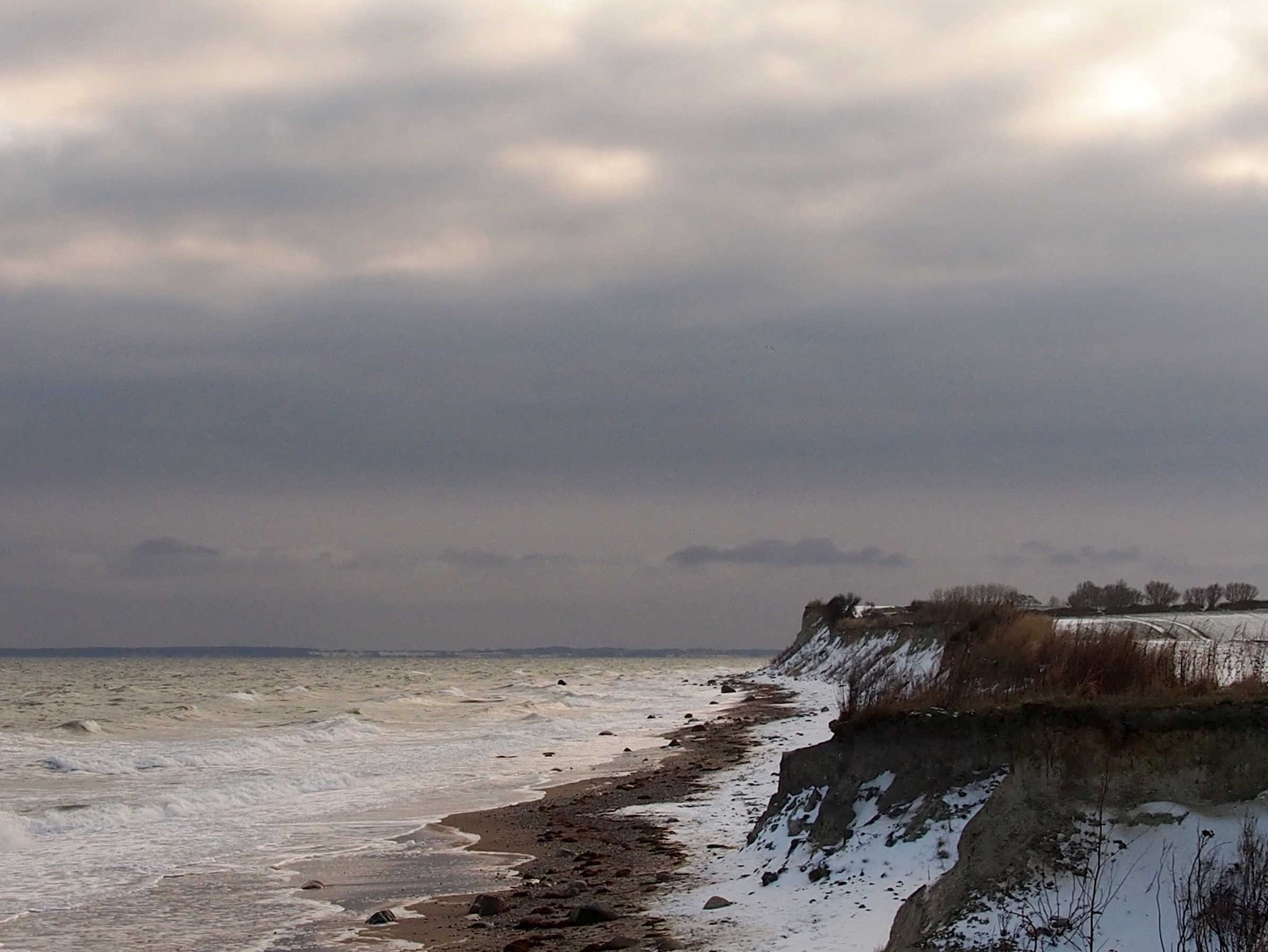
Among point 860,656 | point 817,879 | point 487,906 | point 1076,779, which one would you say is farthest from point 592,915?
point 860,656

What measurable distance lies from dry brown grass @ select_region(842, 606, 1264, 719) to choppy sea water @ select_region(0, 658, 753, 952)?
21.0ft

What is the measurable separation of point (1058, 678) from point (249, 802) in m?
19.3

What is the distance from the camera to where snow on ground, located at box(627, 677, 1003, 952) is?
11570 mm

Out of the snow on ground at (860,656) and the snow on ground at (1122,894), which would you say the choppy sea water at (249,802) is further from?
the snow on ground at (860,656)

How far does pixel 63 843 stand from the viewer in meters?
21.4

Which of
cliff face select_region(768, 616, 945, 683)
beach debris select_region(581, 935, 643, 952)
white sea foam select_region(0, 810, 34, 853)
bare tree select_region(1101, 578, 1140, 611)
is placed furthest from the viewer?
bare tree select_region(1101, 578, 1140, 611)

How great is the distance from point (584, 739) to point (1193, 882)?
34459mm

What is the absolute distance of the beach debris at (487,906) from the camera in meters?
14.4

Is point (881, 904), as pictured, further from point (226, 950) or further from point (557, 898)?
point (226, 950)

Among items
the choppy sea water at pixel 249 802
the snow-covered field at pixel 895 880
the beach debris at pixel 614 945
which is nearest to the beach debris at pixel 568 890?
the snow-covered field at pixel 895 880

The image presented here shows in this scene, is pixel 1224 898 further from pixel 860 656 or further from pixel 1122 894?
pixel 860 656

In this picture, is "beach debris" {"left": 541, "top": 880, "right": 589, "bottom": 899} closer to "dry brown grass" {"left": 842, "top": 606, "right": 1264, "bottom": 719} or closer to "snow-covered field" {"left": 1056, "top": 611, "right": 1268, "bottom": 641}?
"dry brown grass" {"left": 842, "top": 606, "right": 1264, "bottom": 719}

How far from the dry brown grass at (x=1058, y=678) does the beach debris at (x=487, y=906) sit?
473 cm

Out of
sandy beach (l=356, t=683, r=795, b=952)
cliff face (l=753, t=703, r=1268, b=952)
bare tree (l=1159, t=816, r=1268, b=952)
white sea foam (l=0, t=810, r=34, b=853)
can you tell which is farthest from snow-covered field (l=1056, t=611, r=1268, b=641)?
white sea foam (l=0, t=810, r=34, b=853)
